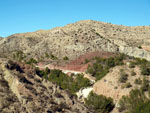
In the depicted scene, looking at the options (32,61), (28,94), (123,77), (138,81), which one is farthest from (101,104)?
(32,61)

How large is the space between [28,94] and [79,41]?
6306 centimetres

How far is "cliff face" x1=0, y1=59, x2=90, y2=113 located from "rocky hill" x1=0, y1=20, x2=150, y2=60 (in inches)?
1899

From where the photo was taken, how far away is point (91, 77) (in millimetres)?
58156

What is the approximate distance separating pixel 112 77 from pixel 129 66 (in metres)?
4.68

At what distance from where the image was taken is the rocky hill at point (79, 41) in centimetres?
8631

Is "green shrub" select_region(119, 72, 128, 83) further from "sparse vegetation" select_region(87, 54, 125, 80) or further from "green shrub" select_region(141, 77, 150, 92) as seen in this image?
"sparse vegetation" select_region(87, 54, 125, 80)

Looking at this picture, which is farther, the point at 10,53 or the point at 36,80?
the point at 10,53

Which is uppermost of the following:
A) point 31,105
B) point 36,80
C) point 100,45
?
point 100,45

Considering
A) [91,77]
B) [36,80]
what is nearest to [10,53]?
[91,77]

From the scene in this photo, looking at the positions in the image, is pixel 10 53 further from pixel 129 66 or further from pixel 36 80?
pixel 36 80

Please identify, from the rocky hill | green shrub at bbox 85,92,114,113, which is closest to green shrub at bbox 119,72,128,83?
green shrub at bbox 85,92,114,113

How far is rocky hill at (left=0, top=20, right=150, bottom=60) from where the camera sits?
86312 millimetres

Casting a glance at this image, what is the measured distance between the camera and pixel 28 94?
1114 inches

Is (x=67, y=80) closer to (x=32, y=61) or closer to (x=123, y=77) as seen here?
(x=123, y=77)
